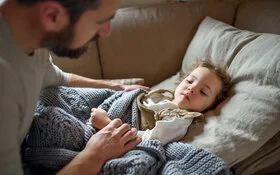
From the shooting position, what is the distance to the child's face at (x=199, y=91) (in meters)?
1.51

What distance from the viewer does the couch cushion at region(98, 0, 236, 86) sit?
195 centimetres

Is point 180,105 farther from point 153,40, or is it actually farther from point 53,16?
point 53,16

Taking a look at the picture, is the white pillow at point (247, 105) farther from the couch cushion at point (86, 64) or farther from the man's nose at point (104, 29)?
the couch cushion at point (86, 64)

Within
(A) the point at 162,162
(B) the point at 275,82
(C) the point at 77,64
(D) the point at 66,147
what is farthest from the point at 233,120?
(C) the point at 77,64

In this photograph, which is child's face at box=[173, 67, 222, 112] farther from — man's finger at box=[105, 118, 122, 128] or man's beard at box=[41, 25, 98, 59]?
man's beard at box=[41, 25, 98, 59]

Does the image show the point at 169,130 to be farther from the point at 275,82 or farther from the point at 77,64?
the point at 77,64

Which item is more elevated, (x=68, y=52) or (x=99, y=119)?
(x=68, y=52)

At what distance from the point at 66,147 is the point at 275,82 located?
2.57 ft

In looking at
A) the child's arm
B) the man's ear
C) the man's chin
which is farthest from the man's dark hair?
the child's arm

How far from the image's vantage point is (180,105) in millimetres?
1522

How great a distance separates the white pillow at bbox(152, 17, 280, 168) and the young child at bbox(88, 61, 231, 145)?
53 mm

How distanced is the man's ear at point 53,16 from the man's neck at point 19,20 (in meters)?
0.03

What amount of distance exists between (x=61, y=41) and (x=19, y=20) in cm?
14

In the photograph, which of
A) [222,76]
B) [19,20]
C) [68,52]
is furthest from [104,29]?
[222,76]
